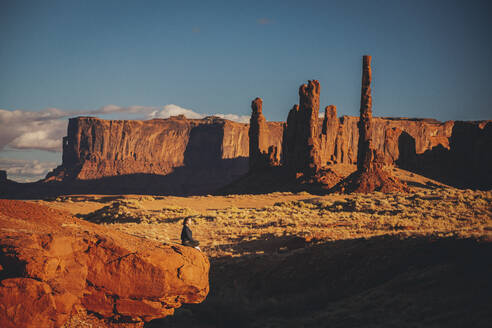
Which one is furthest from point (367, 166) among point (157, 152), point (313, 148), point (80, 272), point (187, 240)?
point (157, 152)

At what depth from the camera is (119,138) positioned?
14475 centimetres

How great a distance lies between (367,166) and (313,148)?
15.7 metres

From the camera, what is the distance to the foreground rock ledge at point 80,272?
6.18m

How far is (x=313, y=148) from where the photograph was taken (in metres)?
61.5

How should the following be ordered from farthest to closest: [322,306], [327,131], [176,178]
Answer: [176,178] → [327,131] → [322,306]

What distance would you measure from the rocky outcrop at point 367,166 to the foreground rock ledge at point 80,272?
124ft

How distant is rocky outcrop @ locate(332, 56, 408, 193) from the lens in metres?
44.3

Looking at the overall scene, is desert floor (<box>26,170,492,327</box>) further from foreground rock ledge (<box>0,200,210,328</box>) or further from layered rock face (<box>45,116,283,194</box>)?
layered rock face (<box>45,116,283,194</box>)

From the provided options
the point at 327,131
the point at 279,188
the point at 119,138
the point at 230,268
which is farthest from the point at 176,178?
the point at 230,268

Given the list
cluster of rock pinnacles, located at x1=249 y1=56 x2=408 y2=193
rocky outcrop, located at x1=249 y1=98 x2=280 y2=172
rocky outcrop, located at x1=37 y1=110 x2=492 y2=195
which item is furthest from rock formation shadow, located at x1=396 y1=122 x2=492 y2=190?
rocky outcrop, located at x1=249 y1=98 x2=280 y2=172

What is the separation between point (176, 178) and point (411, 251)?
12876 cm

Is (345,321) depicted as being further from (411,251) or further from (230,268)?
(230,268)

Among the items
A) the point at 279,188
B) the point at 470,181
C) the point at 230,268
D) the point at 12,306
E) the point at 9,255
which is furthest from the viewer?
the point at 470,181

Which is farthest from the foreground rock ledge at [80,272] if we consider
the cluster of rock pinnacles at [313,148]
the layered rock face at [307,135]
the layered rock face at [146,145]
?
the layered rock face at [146,145]
